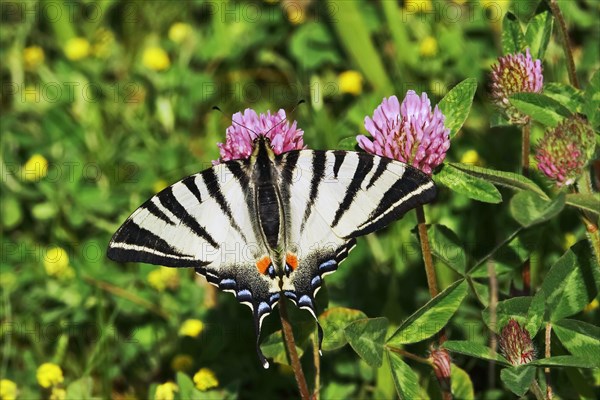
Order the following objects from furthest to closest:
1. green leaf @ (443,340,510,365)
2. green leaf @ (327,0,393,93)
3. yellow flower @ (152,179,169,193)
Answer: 1. green leaf @ (327,0,393,93)
2. yellow flower @ (152,179,169,193)
3. green leaf @ (443,340,510,365)

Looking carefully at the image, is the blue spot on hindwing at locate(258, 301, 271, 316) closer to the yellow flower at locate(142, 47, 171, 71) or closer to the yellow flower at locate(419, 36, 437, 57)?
the yellow flower at locate(419, 36, 437, 57)

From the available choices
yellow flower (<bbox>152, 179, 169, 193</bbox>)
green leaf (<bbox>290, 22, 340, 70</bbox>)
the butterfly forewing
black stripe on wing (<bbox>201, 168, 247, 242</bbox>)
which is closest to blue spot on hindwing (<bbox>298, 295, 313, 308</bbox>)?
the butterfly forewing

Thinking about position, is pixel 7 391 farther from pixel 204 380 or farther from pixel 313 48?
pixel 313 48

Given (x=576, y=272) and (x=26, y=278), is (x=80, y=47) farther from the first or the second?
(x=576, y=272)

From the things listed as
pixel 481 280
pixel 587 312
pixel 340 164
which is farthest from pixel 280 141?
pixel 587 312

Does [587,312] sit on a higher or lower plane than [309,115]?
lower

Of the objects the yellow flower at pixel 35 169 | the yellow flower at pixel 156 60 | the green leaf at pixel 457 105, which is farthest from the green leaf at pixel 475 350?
the yellow flower at pixel 156 60

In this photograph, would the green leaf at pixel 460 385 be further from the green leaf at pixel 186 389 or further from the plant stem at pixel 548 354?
the green leaf at pixel 186 389
